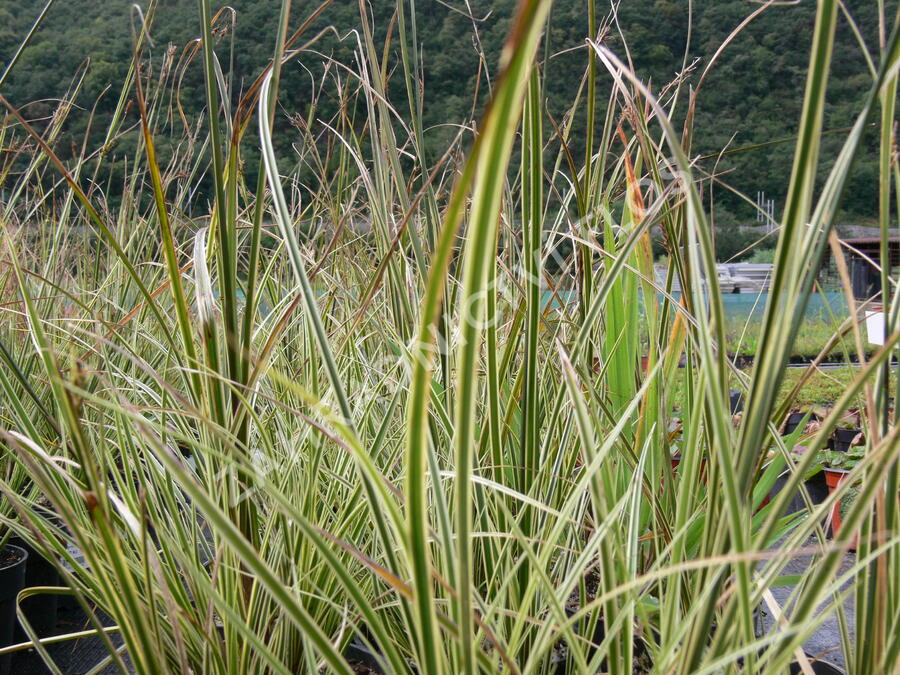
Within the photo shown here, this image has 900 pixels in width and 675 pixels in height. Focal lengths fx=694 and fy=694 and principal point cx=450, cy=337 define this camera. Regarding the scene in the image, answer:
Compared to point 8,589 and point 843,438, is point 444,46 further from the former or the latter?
point 843,438

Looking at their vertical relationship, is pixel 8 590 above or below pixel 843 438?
above

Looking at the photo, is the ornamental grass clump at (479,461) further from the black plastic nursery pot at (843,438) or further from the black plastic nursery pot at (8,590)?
the black plastic nursery pot at (843,438)

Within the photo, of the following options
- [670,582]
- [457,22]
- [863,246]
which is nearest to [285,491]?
[670,582]

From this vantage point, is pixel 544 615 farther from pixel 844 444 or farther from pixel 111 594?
pixel 844 444

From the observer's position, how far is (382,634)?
0.45 m

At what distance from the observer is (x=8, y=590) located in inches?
41.3

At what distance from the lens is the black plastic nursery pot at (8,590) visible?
104 centimetres

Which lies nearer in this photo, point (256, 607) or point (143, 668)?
point (143, 668)

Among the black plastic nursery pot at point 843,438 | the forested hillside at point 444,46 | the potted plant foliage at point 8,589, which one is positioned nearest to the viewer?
the potted plant foliage at point 8,589

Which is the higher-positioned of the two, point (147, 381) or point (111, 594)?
point (111, 594)

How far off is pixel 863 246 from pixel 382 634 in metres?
10.5

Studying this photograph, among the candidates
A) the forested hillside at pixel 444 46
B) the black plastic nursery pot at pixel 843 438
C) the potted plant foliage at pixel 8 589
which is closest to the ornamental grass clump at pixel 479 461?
the potted plant foliage at pixel 8 589

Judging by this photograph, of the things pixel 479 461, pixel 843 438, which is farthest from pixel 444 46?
pixel 843 438

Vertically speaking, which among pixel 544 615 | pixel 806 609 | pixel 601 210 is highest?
pixel 601 210
